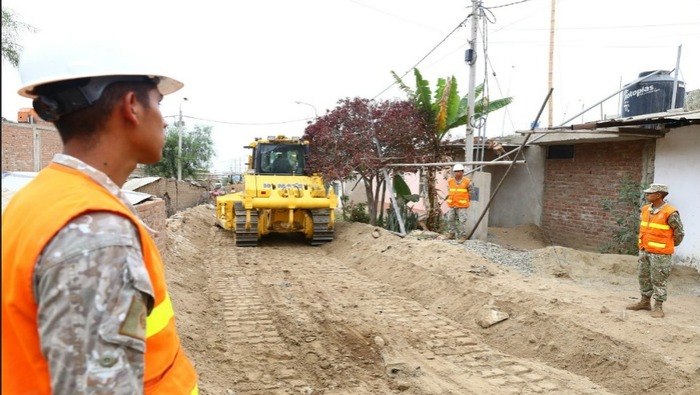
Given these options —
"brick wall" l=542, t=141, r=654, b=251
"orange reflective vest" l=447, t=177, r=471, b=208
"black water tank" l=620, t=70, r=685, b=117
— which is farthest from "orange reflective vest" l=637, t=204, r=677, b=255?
"black water tank" l=620, t=70, r=685, b=117

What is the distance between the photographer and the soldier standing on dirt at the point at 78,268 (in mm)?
1008

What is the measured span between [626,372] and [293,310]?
3.96 m

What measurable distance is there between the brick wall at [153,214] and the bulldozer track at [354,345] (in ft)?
4.16

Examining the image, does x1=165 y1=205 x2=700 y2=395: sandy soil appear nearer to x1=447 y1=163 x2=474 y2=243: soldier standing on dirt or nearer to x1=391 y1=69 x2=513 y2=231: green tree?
x1=447 y1=163 x2=474 y2=243: soldier standing on dirt

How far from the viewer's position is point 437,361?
5.11 metres

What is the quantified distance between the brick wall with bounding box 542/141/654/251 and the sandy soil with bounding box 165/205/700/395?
2707mm

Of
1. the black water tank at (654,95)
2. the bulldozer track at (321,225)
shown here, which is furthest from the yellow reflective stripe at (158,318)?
the black water tank at (654,95)

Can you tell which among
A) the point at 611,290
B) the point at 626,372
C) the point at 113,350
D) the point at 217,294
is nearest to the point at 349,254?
the point at 217,294

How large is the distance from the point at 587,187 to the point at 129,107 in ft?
40.7

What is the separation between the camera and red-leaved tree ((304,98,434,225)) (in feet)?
40.4

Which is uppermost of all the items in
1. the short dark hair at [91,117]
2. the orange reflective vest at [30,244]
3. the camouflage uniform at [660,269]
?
the short dark hair at [91,117]

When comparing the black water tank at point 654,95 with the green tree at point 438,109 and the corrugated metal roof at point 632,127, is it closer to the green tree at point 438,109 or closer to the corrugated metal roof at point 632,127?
the corrugated metal roof at point 632,127

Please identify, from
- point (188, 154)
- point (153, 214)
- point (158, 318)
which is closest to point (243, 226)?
point (153, 214)

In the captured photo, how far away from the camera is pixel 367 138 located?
1270 cm
